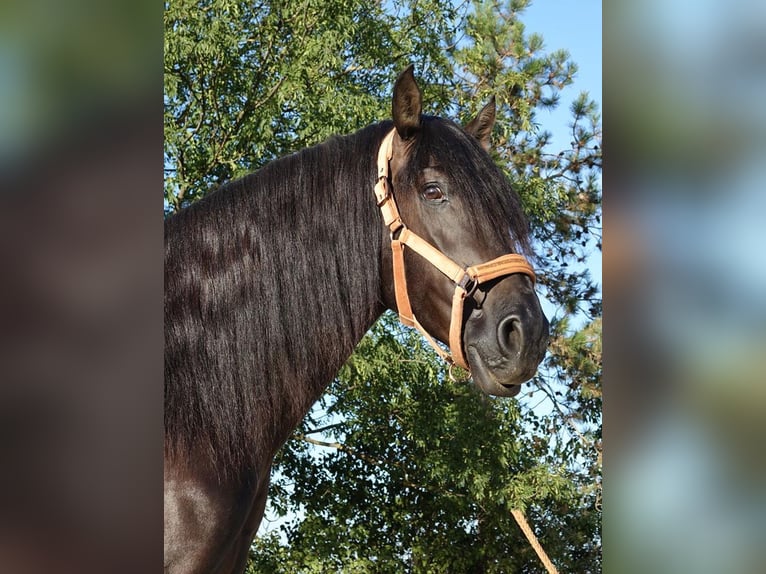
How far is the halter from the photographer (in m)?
1.99

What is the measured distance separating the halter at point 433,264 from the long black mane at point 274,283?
0.13ft

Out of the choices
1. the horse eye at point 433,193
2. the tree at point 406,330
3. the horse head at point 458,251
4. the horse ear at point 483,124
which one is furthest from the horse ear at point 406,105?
the tree at point 406,330

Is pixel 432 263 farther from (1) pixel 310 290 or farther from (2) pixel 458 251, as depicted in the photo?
(1) pixel 310 290

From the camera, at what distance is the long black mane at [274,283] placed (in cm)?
187

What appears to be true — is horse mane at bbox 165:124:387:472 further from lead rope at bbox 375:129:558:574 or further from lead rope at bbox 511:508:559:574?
lead rope at bbox 511:508:559:574

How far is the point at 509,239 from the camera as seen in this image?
2041 mm

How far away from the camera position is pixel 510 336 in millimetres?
1987

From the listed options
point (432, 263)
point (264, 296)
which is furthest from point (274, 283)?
point (432, 263)

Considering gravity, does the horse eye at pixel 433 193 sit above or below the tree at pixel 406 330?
below

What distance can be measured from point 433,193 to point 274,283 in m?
0.43

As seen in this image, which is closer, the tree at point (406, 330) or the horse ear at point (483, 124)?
the horse ear at point (483, 124)

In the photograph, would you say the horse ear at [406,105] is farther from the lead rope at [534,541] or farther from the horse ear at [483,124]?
the lead rope at [534,541]
